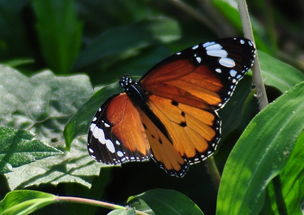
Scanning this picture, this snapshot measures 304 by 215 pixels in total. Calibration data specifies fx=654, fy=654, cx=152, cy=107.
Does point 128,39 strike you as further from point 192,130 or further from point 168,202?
point 168,202

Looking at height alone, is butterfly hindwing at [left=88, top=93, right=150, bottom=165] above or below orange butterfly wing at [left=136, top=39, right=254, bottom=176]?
below

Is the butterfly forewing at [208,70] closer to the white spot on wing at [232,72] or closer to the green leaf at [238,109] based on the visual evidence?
the white spot on wing at [232,72]

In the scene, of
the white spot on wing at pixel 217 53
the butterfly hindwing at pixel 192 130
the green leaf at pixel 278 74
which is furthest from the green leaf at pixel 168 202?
the green leaf at pixel 278 74

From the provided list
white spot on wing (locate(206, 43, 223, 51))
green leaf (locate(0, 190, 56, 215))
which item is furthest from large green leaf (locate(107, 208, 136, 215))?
white spot on wing (locate(206, 43, 223, 51))

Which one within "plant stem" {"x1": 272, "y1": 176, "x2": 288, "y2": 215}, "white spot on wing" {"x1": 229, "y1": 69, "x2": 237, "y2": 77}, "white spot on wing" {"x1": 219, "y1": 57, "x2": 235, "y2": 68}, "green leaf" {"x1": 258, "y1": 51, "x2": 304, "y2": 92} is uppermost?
"white spot on wing" {"x1": 219, "y1": 57, "x2": 235, "y2": 68}

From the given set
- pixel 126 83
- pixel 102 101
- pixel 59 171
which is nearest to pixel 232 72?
pixel 126 83

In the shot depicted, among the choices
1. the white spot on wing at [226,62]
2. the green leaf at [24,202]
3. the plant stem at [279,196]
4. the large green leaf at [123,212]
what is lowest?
the green leaf at [24,202]

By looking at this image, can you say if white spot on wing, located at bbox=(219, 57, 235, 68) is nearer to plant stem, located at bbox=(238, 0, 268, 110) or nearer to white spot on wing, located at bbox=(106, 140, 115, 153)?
plant stem, located at bbox=(238, 0, 268, 110)
